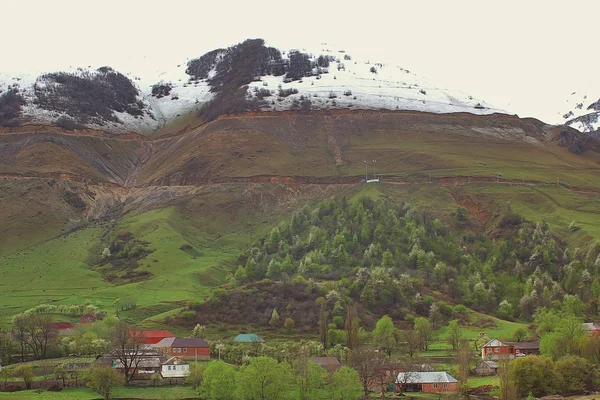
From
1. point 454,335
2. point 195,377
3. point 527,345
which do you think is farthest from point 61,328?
point 527,345

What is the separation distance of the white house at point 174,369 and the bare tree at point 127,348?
3.07 m

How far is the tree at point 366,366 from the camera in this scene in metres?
93.4

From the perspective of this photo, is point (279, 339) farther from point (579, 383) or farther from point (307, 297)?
point (579, 383)

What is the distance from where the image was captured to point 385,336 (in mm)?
120750

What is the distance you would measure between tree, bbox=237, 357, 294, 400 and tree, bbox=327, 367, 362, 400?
487 cm

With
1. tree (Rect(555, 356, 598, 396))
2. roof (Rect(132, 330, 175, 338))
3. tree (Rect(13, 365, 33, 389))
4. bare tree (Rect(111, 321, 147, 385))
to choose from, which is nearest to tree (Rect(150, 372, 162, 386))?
bare tree (Rect(111, 321, 147, 385))

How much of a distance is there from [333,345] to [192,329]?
77.2ft

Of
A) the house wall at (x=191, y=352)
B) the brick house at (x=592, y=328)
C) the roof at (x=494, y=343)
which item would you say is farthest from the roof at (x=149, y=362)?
the brick house at (x=592, y=328)

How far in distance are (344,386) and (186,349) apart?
29.8 meters

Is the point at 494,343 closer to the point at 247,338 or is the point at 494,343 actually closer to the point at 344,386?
the point at 247,338

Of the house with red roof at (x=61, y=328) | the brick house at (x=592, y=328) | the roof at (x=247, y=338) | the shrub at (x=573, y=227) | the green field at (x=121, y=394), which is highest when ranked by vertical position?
the shrub at (x=573, y=227)

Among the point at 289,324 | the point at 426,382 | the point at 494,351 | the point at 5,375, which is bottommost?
the point at 426,382

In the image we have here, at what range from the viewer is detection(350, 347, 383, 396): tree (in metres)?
93.4

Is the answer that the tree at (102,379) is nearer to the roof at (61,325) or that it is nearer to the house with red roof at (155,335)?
the house with red roof at (155,335)
